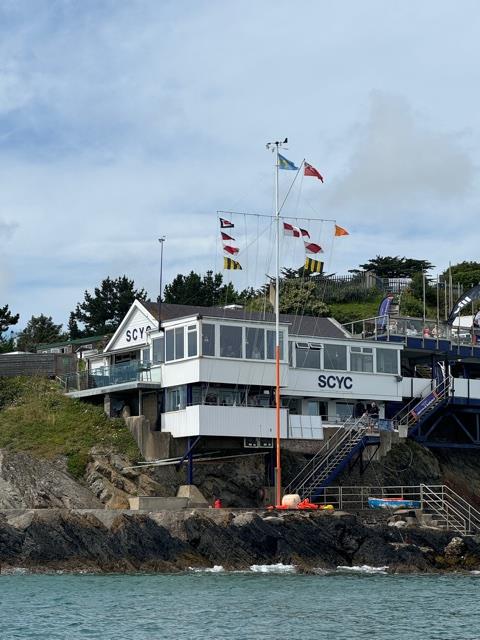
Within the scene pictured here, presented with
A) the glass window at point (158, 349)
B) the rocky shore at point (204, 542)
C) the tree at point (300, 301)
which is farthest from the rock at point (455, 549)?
the tree at point (300, 301)

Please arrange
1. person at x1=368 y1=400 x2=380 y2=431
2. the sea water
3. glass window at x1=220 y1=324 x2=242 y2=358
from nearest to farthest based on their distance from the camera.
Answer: the sea water, glass window at x1=220 y1=324 x2=242 y2=358, person at x1=368 y1=400 x2=380 y2=431

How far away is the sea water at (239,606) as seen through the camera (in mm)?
33906

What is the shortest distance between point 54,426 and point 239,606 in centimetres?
2029

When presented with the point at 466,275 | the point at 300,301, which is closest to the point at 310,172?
the point at 300,301

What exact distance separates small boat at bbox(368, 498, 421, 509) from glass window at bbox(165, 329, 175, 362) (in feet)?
34.2

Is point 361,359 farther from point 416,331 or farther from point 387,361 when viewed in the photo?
point 416,331

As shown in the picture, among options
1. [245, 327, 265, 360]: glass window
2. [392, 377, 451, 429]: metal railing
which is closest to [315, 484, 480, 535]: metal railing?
[392, 377, 451, 429]: metal railing

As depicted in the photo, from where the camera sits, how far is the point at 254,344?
55000 mm

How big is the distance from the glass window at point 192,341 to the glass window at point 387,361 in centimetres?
1058

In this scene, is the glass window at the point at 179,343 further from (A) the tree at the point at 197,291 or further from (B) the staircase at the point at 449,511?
(A) the tree at the point at 197,291

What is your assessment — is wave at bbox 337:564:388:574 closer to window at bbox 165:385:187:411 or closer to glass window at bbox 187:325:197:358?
window at bbox 165:385:187:411

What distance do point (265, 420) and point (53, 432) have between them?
912 cm

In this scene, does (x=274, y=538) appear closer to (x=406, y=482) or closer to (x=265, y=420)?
(x=265, y=420)

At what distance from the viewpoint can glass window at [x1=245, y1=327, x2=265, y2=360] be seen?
54.8 meters
